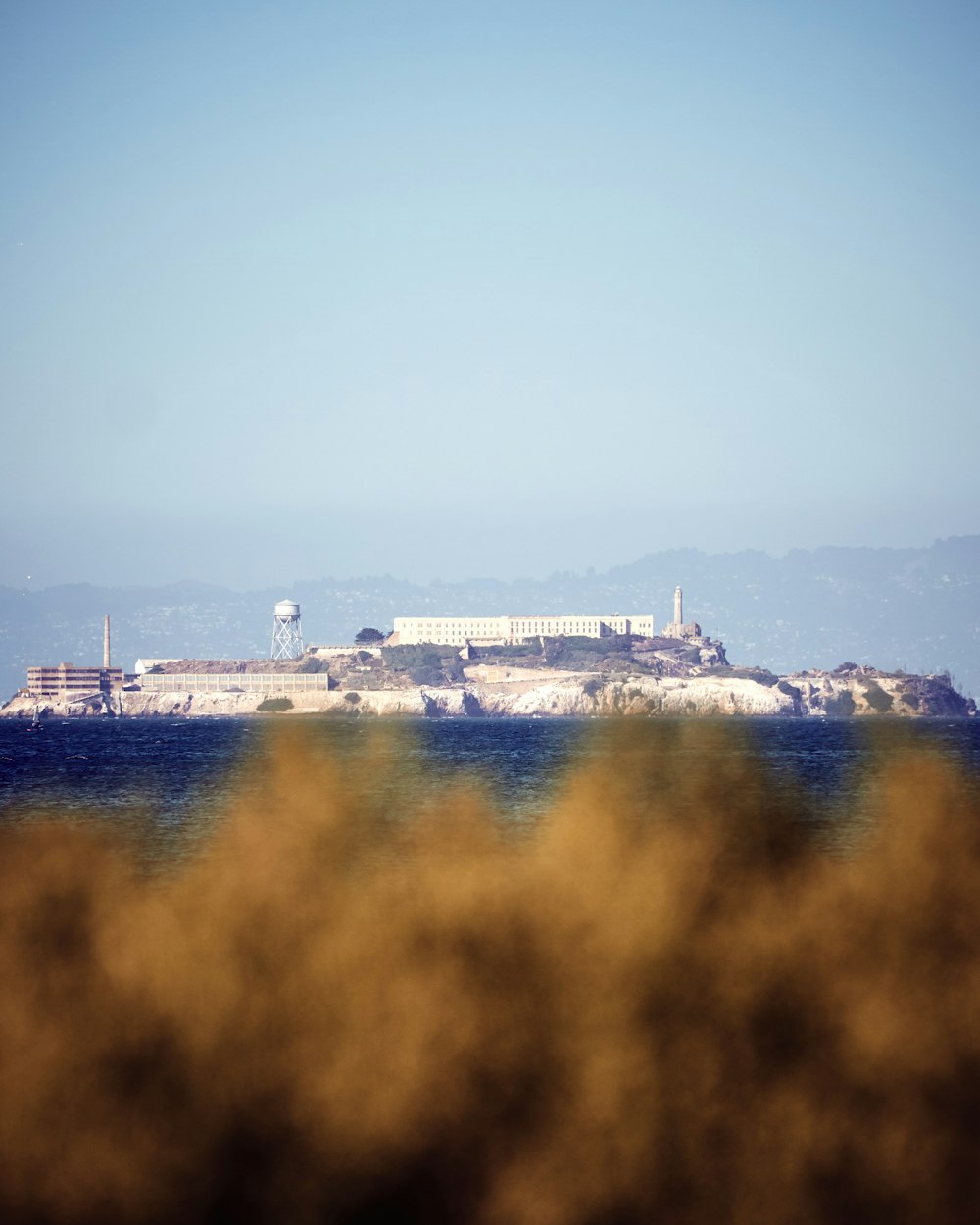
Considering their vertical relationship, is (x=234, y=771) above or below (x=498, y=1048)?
above

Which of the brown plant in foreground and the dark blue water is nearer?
the brown plant in foreground

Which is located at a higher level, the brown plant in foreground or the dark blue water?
the dark blue water

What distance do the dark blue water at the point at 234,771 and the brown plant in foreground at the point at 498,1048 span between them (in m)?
19.9

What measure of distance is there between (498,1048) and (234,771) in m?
82.6

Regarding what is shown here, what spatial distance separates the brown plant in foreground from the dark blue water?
19.9 meters

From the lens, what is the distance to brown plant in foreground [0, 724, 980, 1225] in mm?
25109

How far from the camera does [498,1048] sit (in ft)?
98.8

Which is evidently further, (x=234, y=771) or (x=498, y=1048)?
(x=234, y=771)

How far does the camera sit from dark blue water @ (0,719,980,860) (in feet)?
247

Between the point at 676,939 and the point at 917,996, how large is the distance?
6.14 meters

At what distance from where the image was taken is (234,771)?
111062 mm

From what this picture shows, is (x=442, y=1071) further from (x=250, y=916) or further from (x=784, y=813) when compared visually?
(x=784, y=813)

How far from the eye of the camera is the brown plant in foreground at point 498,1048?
25109mm

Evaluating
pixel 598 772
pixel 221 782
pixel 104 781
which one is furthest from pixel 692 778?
pixel 104 781
